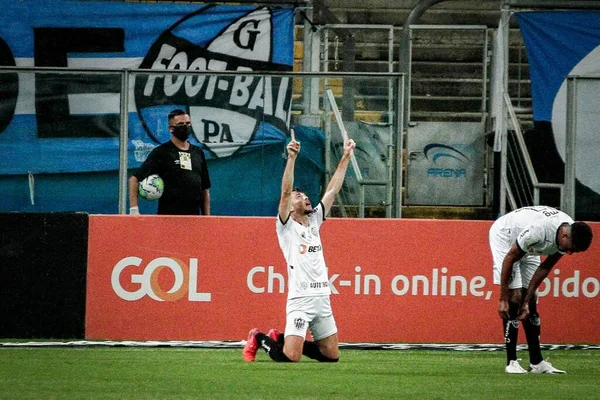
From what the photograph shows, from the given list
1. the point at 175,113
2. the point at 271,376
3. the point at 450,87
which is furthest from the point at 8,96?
the point at 450,87

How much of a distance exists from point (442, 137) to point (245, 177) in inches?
146

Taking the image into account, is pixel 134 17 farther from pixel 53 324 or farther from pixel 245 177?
pixel 53 324

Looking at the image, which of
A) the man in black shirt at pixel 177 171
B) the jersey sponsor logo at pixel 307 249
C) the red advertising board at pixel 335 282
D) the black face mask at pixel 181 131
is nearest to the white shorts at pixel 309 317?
the jersey sponsor logo at pixel 307 249

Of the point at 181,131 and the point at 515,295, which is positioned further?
the point at 181,131

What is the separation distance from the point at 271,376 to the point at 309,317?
141cm

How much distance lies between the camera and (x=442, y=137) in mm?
16406

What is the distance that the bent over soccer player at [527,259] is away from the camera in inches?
396

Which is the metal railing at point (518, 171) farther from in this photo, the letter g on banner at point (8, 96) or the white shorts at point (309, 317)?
the letter g on banner at point (8, 96)

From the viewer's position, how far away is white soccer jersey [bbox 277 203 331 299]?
1104 centimetres

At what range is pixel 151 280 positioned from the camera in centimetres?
1312

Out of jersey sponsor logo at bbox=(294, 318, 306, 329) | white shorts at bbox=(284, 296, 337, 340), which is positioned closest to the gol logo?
white shorts at bbox=(284, 296, 337, 340)

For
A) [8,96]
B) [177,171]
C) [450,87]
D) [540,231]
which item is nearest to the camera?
[540,231]

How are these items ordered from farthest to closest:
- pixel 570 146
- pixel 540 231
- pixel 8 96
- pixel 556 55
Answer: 1. pixel 556 55
2. pixel 570 146
3. pixel 8 96
4. pixel 540 231

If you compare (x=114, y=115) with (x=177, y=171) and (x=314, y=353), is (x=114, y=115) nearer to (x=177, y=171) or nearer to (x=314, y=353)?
(x=177, y=171)
